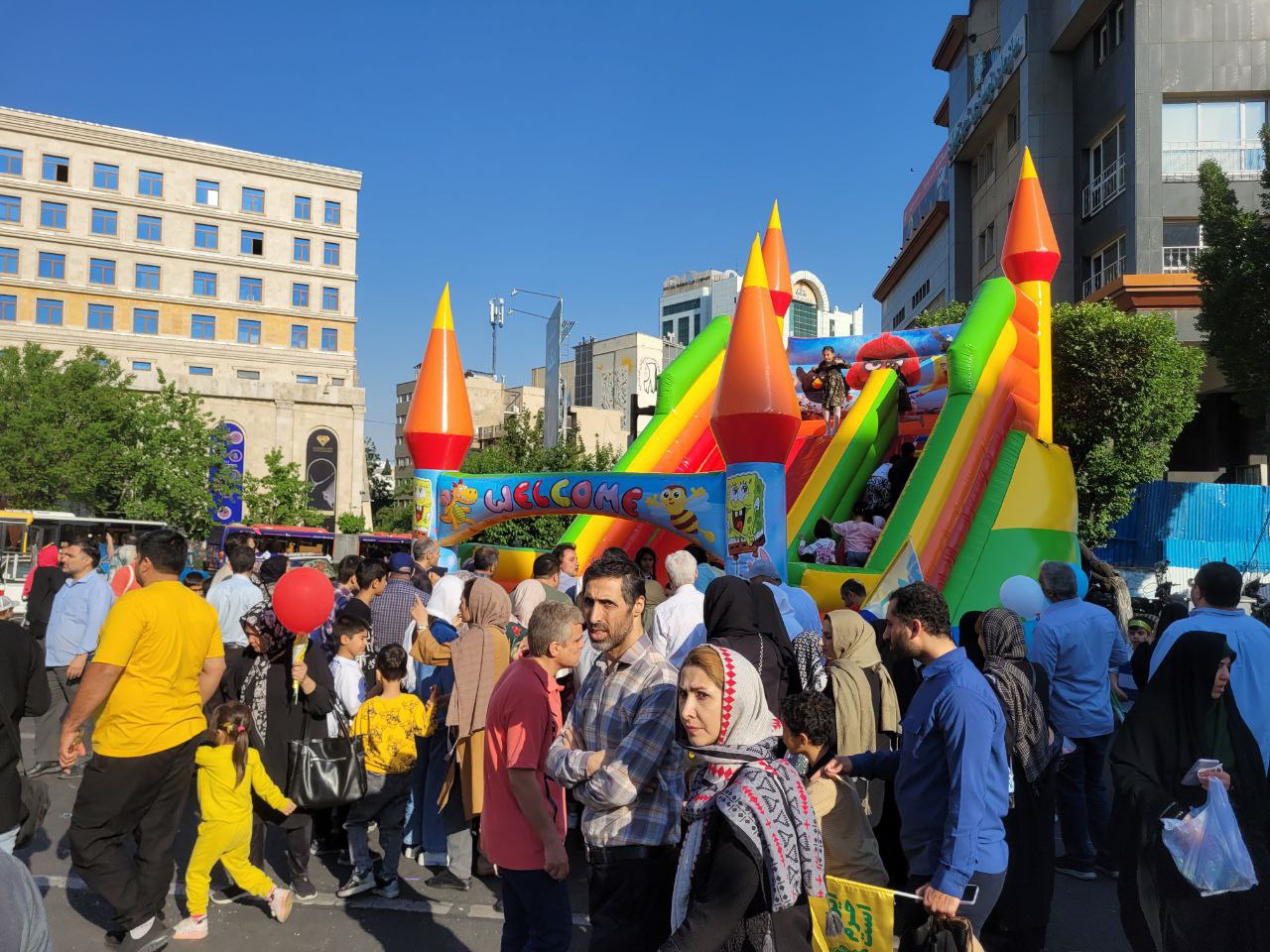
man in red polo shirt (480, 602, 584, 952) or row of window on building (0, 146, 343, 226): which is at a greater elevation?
row of window on building (0, 146, 343, 226)

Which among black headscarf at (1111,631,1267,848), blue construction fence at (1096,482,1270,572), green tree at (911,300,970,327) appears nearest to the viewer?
black headscarf at (1111,631,1267,848)

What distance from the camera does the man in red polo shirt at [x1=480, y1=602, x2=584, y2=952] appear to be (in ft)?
11.0

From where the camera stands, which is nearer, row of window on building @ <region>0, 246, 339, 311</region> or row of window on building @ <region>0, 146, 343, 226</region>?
row of window on building @ <region>0, 146, 343, 226</region>

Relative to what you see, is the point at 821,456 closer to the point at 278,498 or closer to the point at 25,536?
the point at 25,536

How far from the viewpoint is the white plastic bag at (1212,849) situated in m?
3.24

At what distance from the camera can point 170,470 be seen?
116 feet

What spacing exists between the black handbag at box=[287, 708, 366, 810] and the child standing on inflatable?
390 inches

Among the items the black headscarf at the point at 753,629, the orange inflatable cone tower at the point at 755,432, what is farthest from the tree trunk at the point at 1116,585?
the black headscarf at the point at 753,629

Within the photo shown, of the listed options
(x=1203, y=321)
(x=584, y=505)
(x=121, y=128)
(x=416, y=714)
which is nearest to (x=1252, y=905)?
(x=416, y=714)

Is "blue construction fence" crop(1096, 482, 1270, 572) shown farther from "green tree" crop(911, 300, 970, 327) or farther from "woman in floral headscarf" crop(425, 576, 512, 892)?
"woman in floral headscarf" crop(425, 576, 512, 892)

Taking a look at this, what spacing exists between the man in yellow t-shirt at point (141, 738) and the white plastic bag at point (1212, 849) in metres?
4.04

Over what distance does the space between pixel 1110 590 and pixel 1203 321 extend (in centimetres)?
885

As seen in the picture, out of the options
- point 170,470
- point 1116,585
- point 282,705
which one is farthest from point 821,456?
point 170,470

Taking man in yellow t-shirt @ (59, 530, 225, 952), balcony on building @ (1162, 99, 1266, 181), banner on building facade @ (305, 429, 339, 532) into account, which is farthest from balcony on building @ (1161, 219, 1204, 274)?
banner on building facade @ (305, 429, 339, 532)
